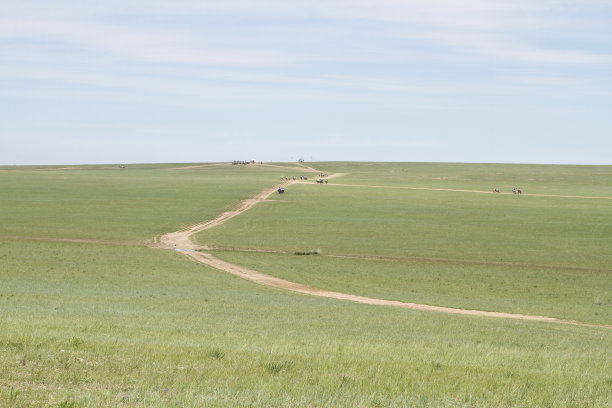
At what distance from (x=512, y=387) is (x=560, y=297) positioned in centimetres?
2776

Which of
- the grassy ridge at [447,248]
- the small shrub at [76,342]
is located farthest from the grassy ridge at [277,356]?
the grassy ridge at [447,248]

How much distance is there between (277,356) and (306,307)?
14.4 meters

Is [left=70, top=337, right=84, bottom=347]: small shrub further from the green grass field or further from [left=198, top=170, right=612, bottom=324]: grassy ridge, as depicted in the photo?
[left=198, top=170, right=612, bottom=324]: grassy ridge

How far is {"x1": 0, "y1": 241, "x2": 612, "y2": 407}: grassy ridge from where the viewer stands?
400 inches

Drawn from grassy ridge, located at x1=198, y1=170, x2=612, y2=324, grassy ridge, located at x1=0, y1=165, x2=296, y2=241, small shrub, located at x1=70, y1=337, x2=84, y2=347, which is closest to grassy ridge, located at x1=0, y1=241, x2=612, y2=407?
small shrub, located at x1=70, y1=337, x2=84, y2=347

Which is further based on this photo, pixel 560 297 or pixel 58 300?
pixel 560 297

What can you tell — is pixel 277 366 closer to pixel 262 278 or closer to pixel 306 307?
pixel 306 307

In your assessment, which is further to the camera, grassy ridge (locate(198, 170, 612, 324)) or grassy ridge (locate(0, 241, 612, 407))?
grassy ridge (locate(198, 170, 612, 324))

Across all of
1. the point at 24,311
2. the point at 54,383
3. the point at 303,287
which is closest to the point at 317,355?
the point at 54,383

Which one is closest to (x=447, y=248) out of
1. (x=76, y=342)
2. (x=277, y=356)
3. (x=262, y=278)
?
(x=262, y=278)

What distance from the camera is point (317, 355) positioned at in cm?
1366

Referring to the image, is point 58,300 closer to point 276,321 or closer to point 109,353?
point 276,321

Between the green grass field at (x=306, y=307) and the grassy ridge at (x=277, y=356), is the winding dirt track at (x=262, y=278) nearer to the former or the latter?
the green grass field at (x=306, y=307)

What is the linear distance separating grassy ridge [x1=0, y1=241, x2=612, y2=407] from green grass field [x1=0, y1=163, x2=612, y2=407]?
60 millimetres
